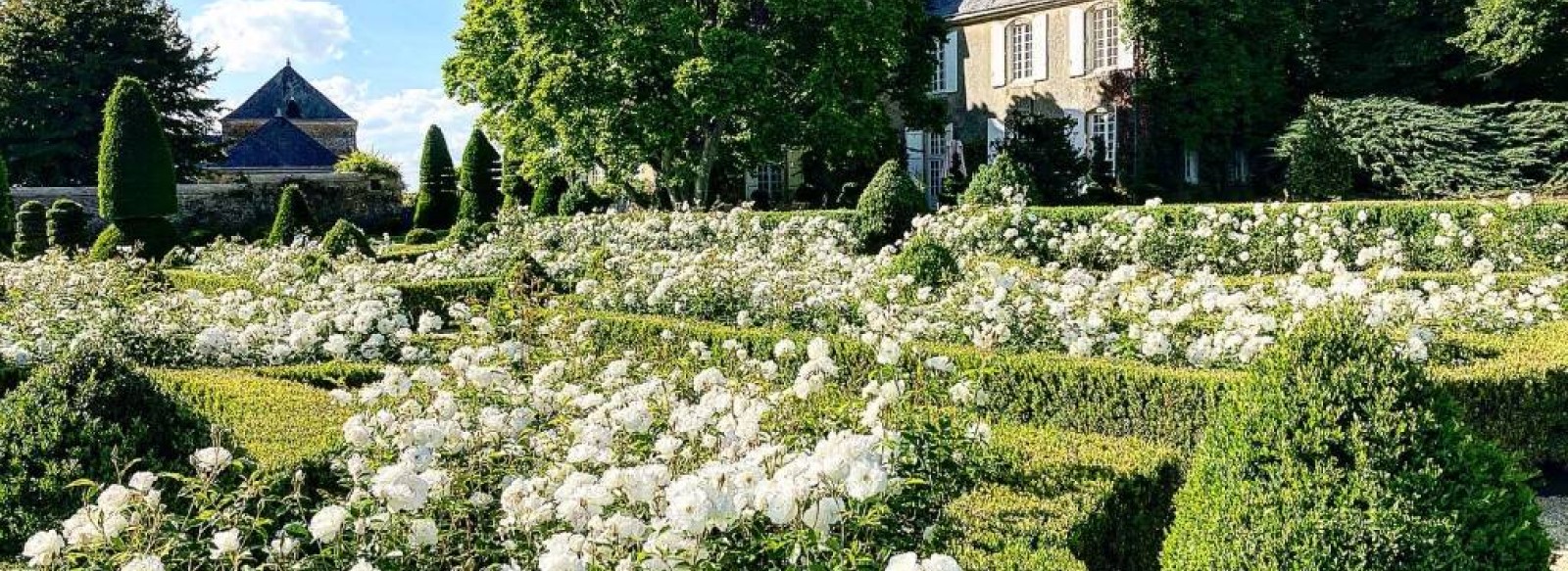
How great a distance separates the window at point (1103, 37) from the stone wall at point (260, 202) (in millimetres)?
18426

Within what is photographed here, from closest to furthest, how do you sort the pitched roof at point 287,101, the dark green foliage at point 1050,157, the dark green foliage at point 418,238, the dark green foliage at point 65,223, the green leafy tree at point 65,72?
the dark green foliage at point 65,223
the dark green foliage at point 1050,157
the dark green foliage at point 418,238
the green leafy tree at point 65,72
the pitched roof at point 287,101

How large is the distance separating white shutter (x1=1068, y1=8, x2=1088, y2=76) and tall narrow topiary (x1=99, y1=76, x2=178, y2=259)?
17.5 metres

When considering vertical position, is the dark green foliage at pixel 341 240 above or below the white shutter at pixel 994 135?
below

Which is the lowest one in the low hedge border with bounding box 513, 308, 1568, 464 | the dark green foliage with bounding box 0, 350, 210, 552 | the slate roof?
the low hedge border with bounding box 513, 308, 1568, 464

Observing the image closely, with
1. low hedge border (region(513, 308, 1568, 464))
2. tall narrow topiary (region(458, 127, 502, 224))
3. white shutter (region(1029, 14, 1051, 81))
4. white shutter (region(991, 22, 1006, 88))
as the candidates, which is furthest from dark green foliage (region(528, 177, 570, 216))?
low hedge border (region(513, 308, 1568, 464))

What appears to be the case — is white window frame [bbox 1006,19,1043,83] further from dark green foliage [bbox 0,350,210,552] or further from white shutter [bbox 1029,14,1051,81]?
dark green foliage [bbox 0,350,210,552]

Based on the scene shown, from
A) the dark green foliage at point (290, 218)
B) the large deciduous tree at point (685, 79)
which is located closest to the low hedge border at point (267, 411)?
the large deciduous tree at point (685, 79)

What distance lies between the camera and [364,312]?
713cm

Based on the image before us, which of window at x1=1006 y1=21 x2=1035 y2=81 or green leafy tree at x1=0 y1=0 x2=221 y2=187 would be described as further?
green leafy tree at x1=0 y1=0 x2=221 y2=187

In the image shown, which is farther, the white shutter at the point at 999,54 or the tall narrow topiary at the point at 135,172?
the white shutter at the point at 999,54

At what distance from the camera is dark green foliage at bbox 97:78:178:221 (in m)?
18.6

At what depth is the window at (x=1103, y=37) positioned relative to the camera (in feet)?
79.9

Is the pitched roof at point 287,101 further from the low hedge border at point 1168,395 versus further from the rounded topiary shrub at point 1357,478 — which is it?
the rounded topiary shrub at point 1357,478

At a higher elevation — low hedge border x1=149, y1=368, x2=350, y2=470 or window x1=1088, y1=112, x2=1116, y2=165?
window x1=1088, y1=112, x2=1116, y2=165
